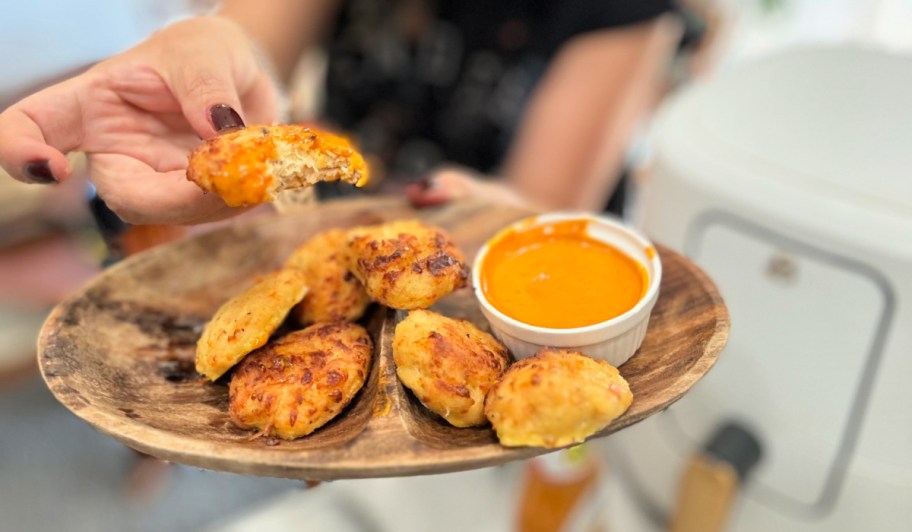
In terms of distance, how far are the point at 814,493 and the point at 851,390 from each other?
0.23m

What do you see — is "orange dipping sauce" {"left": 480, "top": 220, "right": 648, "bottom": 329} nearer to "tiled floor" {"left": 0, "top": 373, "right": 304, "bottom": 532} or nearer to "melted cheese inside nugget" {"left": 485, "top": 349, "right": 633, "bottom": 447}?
"melted cheese inside nugget" {"left": 485, "top": 349, "right": 633, "bottom": 447}

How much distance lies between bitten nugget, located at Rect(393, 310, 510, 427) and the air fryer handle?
594 millimetres

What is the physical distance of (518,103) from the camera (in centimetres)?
218

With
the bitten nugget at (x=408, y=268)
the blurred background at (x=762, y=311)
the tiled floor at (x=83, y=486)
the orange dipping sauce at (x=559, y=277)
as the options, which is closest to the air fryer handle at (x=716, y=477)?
the blurred background at (x=762, y=311)

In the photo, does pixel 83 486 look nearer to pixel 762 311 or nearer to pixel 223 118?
pixel 223 118

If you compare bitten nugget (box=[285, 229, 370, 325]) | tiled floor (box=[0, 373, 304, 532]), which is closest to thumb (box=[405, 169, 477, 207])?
bitten nugget (box=[285, 229, 370, 325])

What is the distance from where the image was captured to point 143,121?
3.00 ft

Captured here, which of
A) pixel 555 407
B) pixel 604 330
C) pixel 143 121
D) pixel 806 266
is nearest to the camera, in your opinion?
pixel 555 407

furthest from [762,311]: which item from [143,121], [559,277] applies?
[143,121]

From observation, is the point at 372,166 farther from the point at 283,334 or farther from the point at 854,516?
the point at 854,516

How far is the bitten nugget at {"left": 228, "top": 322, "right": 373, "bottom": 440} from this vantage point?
80 cm

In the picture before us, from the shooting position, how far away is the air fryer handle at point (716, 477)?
3.96ft

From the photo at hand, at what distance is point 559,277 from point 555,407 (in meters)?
0.26

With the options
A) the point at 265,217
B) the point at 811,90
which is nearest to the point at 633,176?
the point at 811,90
